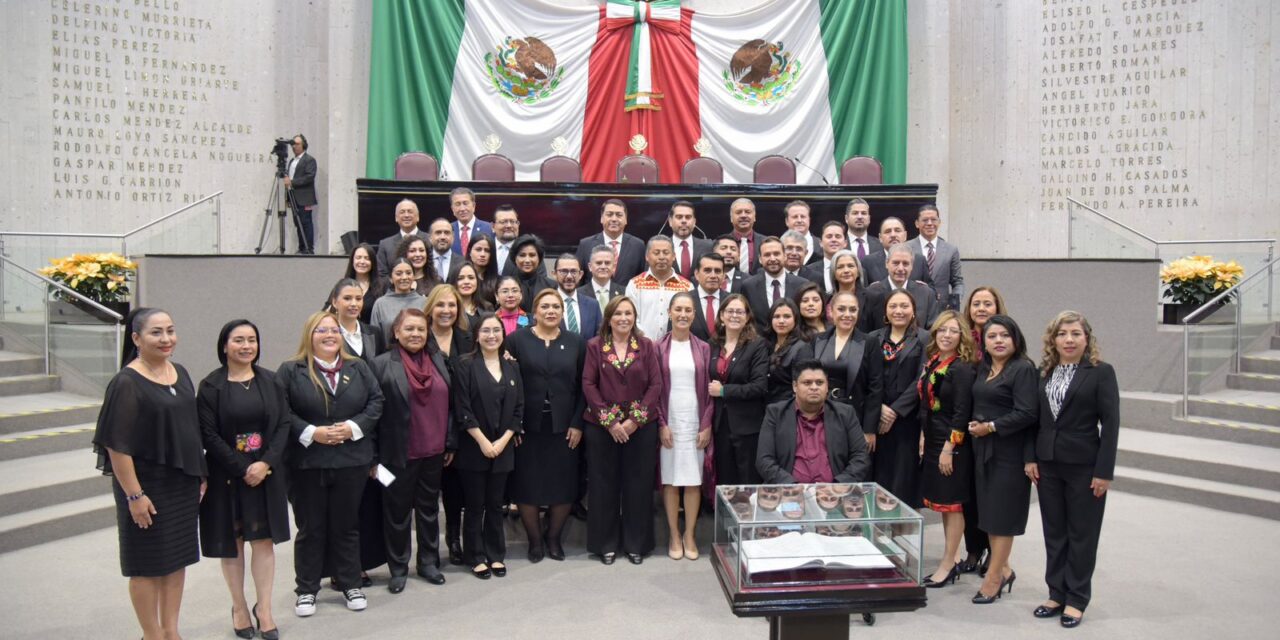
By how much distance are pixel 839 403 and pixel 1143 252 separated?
6575 millimetres

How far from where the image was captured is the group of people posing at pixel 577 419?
149 inches

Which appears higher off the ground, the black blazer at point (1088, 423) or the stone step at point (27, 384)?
the black blazer at point (1088, 423)

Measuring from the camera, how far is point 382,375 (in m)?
4.48

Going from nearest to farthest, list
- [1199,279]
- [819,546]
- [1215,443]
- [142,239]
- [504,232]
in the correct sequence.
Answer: [819,546], [504,232], [1215,443], [1199,279], [142,239]

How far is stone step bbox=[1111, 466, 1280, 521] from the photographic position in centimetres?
584

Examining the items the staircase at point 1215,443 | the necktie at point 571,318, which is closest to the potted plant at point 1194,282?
the staircase at point 1215,443

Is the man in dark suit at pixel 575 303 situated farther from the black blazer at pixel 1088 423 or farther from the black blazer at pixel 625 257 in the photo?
the black blazer at pixel 1088 423

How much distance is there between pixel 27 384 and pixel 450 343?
13.5ft

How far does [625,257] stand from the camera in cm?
640

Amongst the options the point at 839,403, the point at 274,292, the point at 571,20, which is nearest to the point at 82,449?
the point at 274,292

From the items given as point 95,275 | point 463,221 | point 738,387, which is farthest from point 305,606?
point 95,275

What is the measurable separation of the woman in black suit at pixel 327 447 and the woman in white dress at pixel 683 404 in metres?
1.61

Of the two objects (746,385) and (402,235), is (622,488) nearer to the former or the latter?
(746,385)

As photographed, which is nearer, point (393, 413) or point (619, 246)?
point (393, 413)
